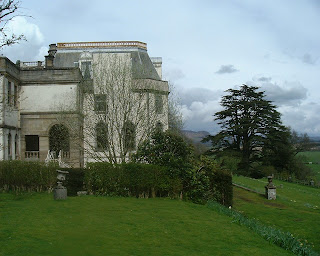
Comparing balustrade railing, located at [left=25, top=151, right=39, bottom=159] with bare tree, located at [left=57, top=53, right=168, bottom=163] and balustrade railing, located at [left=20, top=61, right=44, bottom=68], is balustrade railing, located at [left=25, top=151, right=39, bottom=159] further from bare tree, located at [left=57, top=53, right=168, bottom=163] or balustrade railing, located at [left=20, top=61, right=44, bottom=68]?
balustrade railing, located at [left=20, top=61, right=44, bottom=68]

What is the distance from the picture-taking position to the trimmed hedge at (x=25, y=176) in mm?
17812

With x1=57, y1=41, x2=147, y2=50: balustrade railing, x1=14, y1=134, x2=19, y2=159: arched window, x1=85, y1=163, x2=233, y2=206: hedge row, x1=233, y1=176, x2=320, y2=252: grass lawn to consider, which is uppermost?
x1=57, y1=41, x2=147, y2=50: balustrade railing

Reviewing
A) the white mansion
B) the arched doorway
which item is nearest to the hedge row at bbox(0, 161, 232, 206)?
the white mansion

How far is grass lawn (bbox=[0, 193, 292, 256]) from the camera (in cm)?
837

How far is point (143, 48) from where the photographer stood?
35969 millimetres

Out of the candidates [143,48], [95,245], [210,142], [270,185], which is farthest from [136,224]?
[210,142]

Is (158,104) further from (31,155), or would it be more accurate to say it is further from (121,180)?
(31,155)

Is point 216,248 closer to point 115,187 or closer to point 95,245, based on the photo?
point 95,245

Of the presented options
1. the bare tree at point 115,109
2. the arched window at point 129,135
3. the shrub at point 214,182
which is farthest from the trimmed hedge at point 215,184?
the arched window at point 129,135

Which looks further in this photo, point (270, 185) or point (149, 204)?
point (270, 185)

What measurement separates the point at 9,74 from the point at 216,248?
20.7 meters

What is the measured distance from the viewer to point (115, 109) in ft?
75.5

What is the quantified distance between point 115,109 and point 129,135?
1.98 meters

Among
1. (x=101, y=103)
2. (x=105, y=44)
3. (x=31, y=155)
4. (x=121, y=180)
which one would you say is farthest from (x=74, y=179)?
(x=105, y=44)
